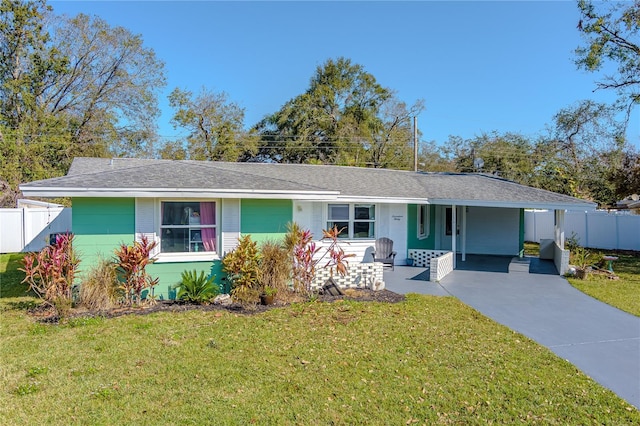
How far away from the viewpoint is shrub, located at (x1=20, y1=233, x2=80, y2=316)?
295 inches

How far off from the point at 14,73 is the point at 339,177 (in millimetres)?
25492

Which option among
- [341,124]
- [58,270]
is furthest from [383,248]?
[341,124]

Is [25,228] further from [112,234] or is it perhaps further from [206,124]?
[206,124]

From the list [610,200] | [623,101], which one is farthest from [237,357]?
[610,200]

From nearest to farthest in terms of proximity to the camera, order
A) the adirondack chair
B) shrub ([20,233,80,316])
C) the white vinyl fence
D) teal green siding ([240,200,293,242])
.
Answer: shrub ([20,233,80,316]) → teal green siding ([240,200,293,242]) → the adirondack chair → the white vinyl fence

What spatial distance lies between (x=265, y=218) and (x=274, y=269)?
60.4 inches

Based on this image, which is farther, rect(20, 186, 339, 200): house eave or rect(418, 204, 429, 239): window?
rect(418, 204, 429, 239): window

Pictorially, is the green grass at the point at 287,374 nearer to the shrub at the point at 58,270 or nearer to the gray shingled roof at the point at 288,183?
the shrub at the point at 58,270

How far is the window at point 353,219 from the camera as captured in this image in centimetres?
1364

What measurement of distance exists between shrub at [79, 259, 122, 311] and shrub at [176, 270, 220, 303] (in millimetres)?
1380

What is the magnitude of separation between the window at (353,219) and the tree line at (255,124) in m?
10.1

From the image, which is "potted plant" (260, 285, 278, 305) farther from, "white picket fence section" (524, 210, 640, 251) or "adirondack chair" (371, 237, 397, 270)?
"white picket fence section" (524, 210, 640, 251)

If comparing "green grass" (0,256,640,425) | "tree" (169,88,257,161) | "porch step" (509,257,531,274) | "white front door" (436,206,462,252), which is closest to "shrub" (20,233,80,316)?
"green grass" (0,256,640,425)

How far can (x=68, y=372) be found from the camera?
5098mm
